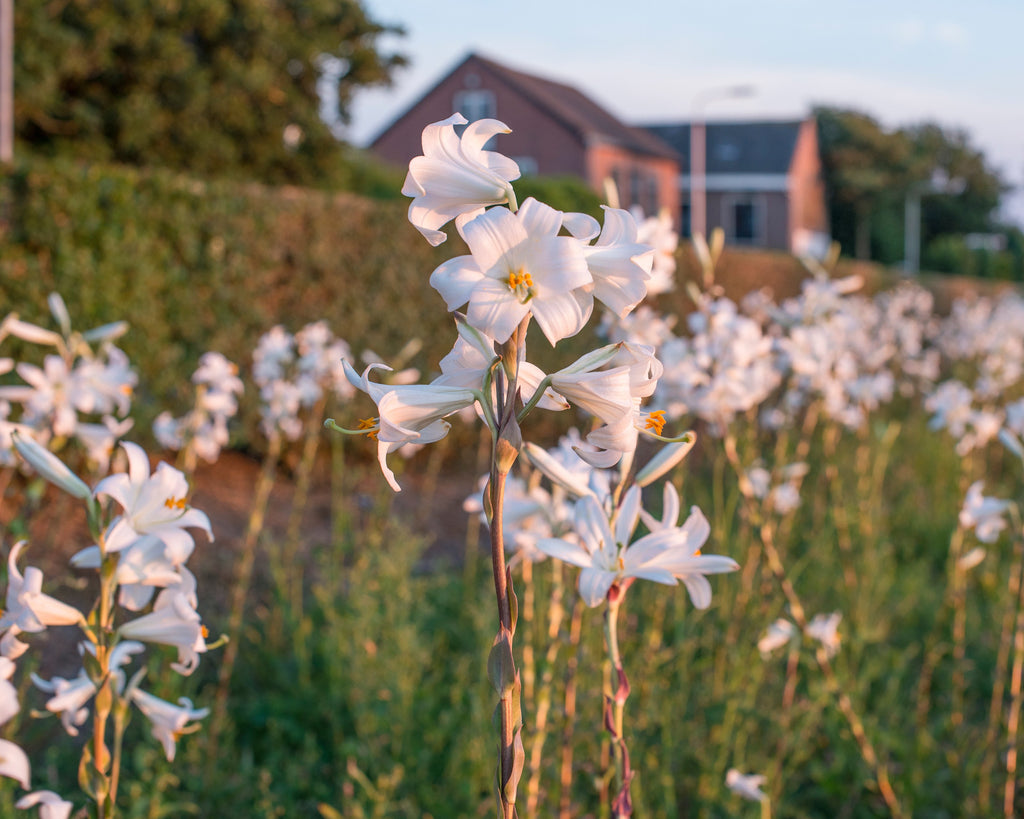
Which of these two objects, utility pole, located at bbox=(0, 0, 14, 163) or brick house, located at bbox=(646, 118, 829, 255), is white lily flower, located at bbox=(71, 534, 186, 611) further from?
brick house, located at bbox=(646, 118, 829, 255)

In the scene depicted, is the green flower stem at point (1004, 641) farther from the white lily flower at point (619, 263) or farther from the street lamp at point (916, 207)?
the street lamp at point (916, 207)

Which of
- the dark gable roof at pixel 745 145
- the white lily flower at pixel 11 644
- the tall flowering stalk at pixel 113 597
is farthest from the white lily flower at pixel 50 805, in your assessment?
the dark gable roof at pixel 745 145

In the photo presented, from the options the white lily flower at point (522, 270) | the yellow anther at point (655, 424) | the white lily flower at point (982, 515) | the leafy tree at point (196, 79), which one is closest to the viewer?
the white lily flower at point (522, 270)

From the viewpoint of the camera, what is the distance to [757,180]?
38.9m

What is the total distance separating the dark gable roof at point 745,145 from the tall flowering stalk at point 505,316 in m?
39.2

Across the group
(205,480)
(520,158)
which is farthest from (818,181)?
(205,480)

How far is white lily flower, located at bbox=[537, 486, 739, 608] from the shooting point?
4.23ft

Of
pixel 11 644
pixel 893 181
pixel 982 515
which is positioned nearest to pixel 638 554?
pixel 11 644

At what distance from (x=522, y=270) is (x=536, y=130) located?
99.2 ft

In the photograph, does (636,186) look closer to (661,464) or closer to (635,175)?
(635,175)

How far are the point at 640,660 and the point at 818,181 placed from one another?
144ft

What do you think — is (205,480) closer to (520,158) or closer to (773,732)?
(773,732)

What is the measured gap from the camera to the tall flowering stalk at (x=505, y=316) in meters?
0.94

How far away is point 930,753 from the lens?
11.0ft
